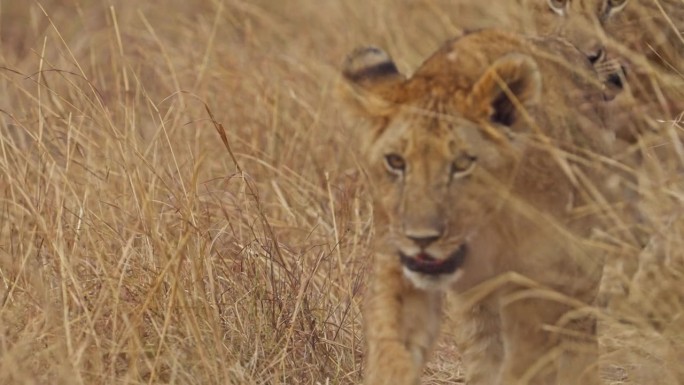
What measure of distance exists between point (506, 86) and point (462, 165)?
0.27 metres

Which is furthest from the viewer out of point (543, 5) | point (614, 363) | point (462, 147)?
point (543, 5)

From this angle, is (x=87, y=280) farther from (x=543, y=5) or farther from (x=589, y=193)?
(x=543, y=5)

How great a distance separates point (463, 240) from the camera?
15.0 ft

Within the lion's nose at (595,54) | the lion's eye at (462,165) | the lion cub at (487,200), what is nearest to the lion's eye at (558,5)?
the lion's nose at (595,54)

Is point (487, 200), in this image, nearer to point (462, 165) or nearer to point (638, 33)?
point (462, 165)

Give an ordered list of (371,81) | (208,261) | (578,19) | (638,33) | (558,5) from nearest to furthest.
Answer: (371,81) → (208,261) → (578,19) → (638,33) → (558,5)

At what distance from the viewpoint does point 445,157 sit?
4.50 meters

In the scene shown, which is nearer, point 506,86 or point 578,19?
point 506,86

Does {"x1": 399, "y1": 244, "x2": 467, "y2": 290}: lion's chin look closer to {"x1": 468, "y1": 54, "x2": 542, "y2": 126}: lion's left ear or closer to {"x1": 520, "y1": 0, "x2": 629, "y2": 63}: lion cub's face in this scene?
{"x1": 468, "y1": 54, "x2": 542, "y2": 126}: lion's left ear

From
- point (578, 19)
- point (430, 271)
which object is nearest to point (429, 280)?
point (430, 271)

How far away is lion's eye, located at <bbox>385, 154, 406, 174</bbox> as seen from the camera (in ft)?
15.0

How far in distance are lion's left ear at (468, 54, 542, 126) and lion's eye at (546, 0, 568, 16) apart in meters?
2.52

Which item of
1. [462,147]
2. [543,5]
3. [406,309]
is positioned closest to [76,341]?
[406,309]

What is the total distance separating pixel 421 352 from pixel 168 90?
434 centimetres
